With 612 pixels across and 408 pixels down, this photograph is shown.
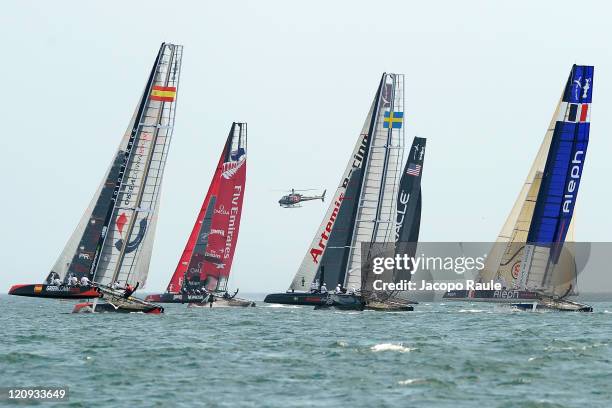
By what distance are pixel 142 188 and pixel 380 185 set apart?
13.2m

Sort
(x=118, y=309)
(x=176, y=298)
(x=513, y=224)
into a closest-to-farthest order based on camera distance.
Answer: (x=118, y=309) < (x=176, y=298) < (x=513, y=224)

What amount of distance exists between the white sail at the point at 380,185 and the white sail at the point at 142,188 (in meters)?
11.3

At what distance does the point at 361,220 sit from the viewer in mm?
59156

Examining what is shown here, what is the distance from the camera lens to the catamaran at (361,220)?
5862cm

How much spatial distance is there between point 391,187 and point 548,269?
9.21 meters

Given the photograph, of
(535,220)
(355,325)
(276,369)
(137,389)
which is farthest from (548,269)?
(137,389)

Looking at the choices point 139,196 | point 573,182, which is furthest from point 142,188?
point 573,182

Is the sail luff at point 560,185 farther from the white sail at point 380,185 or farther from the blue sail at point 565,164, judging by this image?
the white sail at point 380,185

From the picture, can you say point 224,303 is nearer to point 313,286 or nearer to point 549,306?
point 313,286

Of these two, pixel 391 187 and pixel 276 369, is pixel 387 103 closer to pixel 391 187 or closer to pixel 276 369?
pixel 391 187

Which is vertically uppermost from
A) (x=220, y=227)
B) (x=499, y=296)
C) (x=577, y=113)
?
(x=577, y=113)

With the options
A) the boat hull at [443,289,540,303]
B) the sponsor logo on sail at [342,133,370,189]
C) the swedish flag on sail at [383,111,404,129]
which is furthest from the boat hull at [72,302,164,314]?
the boat hull at [443,289,540,303]

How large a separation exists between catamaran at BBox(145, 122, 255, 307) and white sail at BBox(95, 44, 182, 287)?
1413 centimetres

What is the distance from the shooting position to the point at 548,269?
5991 cm
